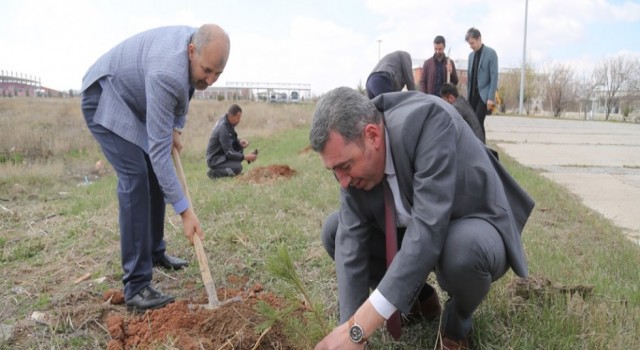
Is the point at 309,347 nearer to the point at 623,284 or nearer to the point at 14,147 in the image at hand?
the point at 623,284

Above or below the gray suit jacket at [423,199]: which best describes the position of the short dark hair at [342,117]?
above

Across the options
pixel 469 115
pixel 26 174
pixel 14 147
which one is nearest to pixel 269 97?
pixel 14 147

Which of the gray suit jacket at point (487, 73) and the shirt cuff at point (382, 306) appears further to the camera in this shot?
the gray suit jacket at point (487, 73)

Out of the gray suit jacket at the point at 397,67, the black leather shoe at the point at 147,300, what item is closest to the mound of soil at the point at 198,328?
the black leather shoe at the point at 147,300

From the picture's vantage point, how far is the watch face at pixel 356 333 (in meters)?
1.73

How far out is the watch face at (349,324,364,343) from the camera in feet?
5.68

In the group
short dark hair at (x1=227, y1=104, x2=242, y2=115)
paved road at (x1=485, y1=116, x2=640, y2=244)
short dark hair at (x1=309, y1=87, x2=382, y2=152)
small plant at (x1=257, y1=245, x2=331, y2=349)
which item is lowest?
paved road at (x1=485, y1=116, x2=640, y2=244)

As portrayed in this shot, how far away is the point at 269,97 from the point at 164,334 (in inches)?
2265

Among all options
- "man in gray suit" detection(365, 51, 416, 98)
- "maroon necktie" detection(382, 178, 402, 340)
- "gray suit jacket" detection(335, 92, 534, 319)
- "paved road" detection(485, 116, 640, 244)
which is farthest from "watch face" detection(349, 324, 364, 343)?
"man in gray suit" detection(365, 51, 416, 98)

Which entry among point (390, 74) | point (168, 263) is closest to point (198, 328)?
point (168, 263)

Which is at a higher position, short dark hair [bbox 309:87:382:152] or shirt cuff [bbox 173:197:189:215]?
short dark hair [bbox 309:87:382:152]

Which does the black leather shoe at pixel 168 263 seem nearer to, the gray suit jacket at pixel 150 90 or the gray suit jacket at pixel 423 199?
the gray suit jacket at pixel 150 90

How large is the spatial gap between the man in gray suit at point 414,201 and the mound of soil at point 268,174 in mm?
5025

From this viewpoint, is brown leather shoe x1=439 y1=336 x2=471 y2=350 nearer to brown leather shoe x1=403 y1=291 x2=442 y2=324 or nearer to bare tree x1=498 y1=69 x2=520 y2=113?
brown leather shoe x1=403 y1=291 x2=442 y2=324
